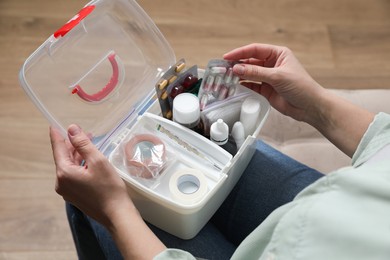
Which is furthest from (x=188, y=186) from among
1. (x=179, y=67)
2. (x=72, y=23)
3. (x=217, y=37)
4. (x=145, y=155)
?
(x=217, y=37)

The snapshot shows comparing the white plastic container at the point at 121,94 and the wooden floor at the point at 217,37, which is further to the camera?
the wooden floor at the point at 217,37

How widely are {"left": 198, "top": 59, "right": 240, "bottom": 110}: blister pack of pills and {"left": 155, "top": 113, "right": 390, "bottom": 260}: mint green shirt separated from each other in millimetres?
261

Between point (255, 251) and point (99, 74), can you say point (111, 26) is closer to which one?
point (99, 74)

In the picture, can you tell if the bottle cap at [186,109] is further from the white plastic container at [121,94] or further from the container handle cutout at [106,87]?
the container handle cutout at [106,87]

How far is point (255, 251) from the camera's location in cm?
48

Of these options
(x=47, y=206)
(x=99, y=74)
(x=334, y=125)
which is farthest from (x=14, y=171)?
(x=334, y=125)

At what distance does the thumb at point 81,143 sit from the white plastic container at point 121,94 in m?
0.04

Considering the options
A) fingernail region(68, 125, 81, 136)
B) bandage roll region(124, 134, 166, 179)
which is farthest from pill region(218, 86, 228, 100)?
fingernail region(68, 125, 81, 136)

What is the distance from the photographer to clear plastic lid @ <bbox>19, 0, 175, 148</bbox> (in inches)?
25.1

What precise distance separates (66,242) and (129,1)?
0.69 metres

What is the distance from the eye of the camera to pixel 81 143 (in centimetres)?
60

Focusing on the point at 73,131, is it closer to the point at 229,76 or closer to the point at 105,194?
the point at 105,194

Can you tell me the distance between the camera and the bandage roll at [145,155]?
0.62 metres

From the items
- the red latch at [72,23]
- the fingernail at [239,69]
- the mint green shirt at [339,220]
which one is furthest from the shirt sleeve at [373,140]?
the red latch at [72,23]
